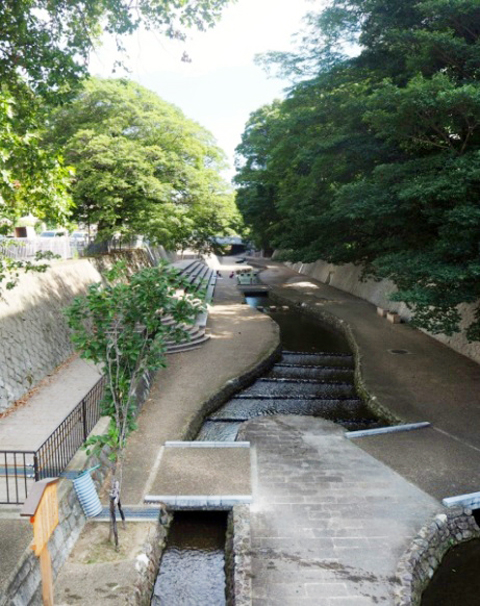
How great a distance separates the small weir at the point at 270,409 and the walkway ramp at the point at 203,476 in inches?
22.0

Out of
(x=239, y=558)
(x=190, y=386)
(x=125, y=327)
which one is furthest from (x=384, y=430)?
(x=125, y=327)

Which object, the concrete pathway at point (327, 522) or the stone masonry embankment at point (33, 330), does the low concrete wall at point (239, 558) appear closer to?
the concrete pathway at point (327, 522)

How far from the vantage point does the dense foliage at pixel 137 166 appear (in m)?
18.2

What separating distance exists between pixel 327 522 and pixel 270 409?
5983 mm

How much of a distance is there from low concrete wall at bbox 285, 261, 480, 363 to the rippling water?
6.24 m

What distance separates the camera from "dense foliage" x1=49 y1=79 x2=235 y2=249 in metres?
18.2

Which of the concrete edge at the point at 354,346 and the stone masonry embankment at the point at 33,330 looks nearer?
the stone masonry embankment at the point at 33,330

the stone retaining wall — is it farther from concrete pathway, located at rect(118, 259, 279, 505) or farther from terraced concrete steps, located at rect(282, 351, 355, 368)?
terraced concrete steps, located at rect(282, 351, 355, 368)

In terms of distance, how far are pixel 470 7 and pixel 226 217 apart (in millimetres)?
A: 14010

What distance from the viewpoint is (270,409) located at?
13562 mm

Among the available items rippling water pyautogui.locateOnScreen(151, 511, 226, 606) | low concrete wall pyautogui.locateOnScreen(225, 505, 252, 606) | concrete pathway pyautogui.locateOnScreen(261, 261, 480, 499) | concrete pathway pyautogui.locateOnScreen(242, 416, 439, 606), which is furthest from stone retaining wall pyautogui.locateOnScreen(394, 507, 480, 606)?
rippling water pyautogui.locateOnScreen(151, 511, 226, 606)

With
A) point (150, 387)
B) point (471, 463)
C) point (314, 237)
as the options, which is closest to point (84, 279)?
point (150, 387)

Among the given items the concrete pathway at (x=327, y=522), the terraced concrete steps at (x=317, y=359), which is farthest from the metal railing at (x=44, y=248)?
the concrete pathway at (x=327, y=522)

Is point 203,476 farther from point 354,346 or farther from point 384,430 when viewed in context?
point 354,346
